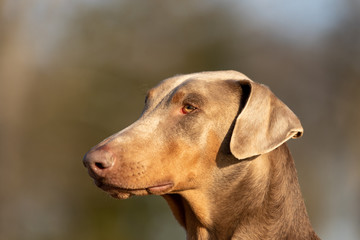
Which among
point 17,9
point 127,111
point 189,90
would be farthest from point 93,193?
point 189,90

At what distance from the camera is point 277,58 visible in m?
25.9

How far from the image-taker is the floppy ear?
447cm

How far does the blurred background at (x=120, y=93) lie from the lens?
66.7ft

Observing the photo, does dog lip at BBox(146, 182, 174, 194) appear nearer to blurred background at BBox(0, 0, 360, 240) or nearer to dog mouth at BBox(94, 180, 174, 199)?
dog mouth at BBox(94, 180, 174, 199)

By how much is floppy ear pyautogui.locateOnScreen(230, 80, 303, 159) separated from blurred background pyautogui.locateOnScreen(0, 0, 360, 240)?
14545 millimetres

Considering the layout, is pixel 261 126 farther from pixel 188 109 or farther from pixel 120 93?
pixel 120 93

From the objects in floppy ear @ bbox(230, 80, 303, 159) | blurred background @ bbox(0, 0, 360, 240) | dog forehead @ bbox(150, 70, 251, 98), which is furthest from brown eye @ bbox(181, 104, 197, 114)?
blurred background @ bbox(0, 0, 360, 240)

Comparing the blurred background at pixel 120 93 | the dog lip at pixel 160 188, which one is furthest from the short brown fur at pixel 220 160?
the blurred background at pixel 120 93

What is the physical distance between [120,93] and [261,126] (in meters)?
18.1

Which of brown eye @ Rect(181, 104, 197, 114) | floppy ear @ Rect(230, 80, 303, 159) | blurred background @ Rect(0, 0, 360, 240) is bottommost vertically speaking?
blurred background @ Rect(0, 0, 360, 240)

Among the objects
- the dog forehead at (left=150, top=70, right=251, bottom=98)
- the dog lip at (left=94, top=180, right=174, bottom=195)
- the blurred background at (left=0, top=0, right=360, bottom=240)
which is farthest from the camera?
the blurred background at (left=0, top=0, right=360, bottom=240)

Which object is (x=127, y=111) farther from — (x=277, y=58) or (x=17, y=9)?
(x=277, y=58)

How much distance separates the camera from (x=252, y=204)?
4.61 meters

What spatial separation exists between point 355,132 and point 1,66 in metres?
11.3
